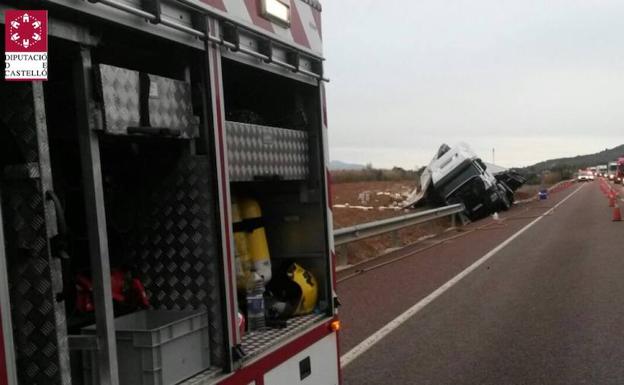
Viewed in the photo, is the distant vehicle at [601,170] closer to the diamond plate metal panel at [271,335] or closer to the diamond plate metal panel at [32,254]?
the diamond plate metal panel at [271,335]

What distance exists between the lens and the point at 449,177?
25219 millimetres

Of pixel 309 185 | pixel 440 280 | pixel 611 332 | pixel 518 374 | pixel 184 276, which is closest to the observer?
pixel 184 276

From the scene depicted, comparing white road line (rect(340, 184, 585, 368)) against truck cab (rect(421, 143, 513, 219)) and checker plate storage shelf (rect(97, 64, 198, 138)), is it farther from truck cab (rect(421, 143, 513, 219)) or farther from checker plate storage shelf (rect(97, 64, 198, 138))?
truck cab (rect(421, 143, 513, 219))

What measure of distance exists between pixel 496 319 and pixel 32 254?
6720 millimetres

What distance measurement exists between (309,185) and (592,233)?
51.5ft

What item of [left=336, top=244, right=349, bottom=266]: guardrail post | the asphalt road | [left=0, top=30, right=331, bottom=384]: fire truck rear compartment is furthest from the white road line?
[left=0, top=30, right=331, bottom=384]: fire truck rear compartment

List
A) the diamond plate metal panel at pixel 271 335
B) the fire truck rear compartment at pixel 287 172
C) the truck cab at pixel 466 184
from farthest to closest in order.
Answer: the truck cab at pixel 466 184
the fire truck rear compartment at pixel 287 172
the diamond plate metal panel at pixel 271 335

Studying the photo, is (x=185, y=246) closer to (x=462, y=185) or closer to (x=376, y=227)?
(x=376, y=227)

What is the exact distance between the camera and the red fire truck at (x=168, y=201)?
204 cm

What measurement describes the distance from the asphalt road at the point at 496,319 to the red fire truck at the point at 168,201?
250cm

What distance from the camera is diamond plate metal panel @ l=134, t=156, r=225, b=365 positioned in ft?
9.16

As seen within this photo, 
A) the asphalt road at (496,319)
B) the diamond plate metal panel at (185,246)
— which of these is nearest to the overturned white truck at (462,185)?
the asphalt road at (496,319)

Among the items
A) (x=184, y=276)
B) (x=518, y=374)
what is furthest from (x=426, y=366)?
(x=184, y=276)

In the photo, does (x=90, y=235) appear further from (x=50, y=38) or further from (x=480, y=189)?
(x=480, y=189)
